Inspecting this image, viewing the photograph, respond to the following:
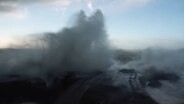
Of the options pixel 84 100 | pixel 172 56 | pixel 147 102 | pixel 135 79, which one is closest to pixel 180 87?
pixel 135 79

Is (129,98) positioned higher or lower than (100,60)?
lower

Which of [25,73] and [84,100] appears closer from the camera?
[84,100]

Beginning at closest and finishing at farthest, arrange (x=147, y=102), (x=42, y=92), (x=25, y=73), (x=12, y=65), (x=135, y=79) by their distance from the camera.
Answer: (x=147, y=102)
(x=42, y=92)
(x=135, y=79)
(x=25, y=73)
(x=12, y=65)

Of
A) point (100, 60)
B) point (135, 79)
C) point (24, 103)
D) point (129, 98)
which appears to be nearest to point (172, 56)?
point (100, 60)

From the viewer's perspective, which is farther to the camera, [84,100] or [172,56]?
[172,56]

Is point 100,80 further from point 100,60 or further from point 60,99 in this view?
point 100,60

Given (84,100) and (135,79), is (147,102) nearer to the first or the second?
(84,100)

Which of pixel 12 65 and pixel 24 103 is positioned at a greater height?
pixel 12 65

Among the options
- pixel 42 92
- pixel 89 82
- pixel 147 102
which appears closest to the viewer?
pixel 147 102

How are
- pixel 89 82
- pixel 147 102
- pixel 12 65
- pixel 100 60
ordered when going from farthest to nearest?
pixel 100 60 → pixel 12 65 → pixel 89 82 → pixel 147 102
